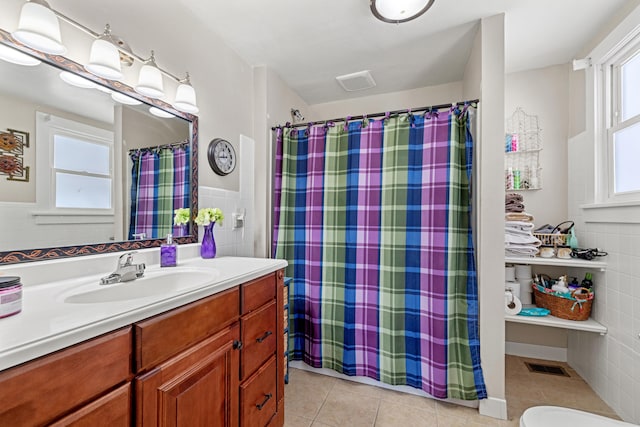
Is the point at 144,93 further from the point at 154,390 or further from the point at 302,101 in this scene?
the point at 302,101

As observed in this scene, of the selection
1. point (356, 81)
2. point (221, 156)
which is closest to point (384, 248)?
point (221, 156)

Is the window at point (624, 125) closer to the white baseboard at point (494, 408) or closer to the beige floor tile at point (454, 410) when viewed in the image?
the white baseboard at point (494, 408)

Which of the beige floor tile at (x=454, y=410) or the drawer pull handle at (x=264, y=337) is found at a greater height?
the drawer pull handle at (x=264, y=337)

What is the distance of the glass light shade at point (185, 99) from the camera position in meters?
1.52

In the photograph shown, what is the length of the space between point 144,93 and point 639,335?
2.88 meters

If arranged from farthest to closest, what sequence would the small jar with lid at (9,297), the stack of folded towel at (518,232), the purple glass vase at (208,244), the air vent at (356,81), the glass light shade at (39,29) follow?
1. the air vent at (356,81)
2. the stack of folded towel at (518,232)
3. the purple glass vase at (208,244)
4. the glass light shade at (39,29)
5. the small jar with lid at (9,297)

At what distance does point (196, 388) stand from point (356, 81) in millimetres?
2416

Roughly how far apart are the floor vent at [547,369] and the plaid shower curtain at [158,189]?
2.74m

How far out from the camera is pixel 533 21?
1725 mm

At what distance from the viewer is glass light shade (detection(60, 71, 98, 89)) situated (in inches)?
43.1

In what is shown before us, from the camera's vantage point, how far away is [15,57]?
97 cm

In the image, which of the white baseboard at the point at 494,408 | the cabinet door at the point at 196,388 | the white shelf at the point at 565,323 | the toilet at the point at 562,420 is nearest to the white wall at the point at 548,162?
the white shelf at the point at 565,323

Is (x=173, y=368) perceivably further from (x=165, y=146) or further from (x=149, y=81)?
(x=149, y=81)

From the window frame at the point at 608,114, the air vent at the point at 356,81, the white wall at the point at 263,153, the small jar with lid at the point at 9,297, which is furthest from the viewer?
the air vent at the point at 356,81
